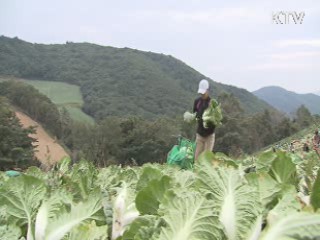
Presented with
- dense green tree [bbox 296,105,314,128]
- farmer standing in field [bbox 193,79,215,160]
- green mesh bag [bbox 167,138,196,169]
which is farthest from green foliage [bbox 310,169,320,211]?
dense green tree [bbox 296,105,314,128]

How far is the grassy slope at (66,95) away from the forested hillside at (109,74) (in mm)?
1871

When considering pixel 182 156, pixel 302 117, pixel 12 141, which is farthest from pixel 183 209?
pixel 302 117

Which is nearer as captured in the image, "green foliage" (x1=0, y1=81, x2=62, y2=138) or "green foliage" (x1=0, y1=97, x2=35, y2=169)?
"green foliage" (x1=0, y1=97, x2=35, y2=169)

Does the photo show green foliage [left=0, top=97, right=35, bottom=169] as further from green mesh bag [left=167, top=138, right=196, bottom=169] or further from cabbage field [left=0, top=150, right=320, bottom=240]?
cabbage field [left=0, top=150, right=320, bottom=240]

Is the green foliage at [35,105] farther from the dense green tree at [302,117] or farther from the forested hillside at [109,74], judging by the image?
the dense green tree at [302,117]

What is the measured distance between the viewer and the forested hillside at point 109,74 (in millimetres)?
112750

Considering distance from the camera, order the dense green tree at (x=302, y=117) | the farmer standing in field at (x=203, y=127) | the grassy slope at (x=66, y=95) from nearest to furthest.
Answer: the farmer standing in field at (x=203, y=127) → the dense green tree at (x=302, y=117) → the grassy slope at (x=66, y=95)

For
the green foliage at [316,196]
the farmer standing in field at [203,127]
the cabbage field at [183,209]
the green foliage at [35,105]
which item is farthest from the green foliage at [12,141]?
the green foliage at [316,196]

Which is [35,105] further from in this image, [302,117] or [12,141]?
[302,117]

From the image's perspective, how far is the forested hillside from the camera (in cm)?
11275

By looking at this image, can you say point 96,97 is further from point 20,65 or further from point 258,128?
point 258,128

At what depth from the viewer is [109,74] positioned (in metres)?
128

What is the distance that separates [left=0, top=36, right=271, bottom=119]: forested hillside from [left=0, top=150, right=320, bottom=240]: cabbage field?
103 m

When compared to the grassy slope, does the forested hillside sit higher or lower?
higher
